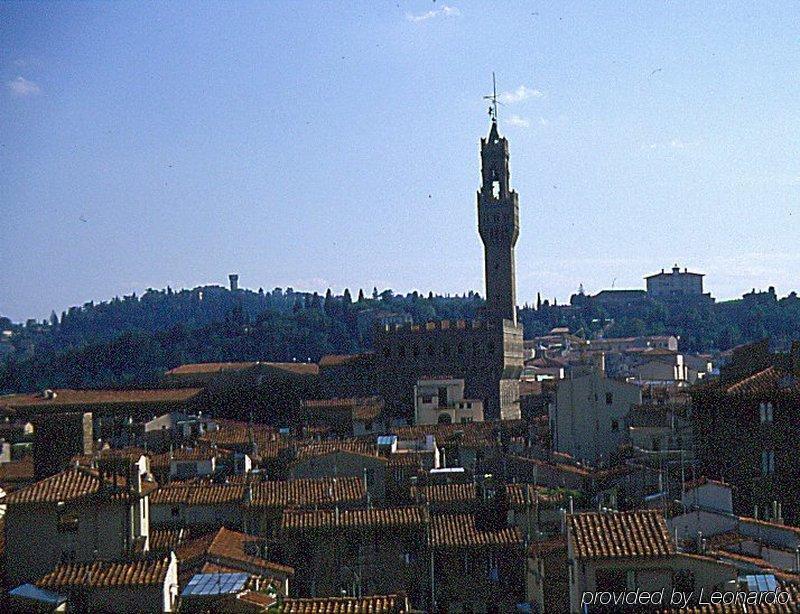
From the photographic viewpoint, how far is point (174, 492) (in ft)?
95.2

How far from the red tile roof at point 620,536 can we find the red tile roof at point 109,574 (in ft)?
18.2

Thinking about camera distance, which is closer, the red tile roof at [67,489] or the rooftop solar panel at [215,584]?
the rooftop solar panel at [215,584]

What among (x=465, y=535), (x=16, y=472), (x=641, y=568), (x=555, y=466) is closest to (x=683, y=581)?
(x=641, y=568)

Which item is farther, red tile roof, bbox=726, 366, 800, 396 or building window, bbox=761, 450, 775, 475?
red tile roof, bbox=726, 366, 800, 396

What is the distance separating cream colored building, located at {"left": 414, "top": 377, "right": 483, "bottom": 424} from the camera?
55.3 meters

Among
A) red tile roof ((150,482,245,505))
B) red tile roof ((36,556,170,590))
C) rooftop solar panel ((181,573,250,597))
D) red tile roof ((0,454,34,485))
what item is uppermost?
red tile roof ((36,556,170,590))

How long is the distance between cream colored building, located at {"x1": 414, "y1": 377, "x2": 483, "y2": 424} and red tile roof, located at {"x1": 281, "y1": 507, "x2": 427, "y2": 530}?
92.1 feet

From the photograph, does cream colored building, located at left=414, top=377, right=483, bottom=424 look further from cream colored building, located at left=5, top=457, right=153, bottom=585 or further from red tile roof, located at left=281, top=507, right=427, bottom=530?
cream colored building, located at left=5, top=457, right=153, bottom=585

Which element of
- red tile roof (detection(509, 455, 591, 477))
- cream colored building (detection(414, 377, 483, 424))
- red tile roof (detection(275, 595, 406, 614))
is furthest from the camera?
cream colored building (detection(414, 377, 483, 424))

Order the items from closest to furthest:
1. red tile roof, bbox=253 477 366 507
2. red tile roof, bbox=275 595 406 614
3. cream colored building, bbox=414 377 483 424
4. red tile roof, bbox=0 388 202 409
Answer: red tile roof, bbox=275 595 406 614 → red tile roof, bbox=253 477 366 507 → cream colored building, bbox=414 377 483 424 → red tile roof, bbox=0 388 202 409

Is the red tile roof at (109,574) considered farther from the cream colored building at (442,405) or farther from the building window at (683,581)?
the cream colored building at (442,405)

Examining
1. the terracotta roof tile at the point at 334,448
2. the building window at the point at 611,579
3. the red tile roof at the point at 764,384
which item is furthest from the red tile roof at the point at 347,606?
the terracotta roof tile at the point at 334,448

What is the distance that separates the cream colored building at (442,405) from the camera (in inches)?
2178

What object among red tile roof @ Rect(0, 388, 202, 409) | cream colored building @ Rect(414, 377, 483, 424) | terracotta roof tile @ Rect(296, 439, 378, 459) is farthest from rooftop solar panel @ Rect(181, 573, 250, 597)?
red tile roof @ Rect(0, 388, 202, 409)
